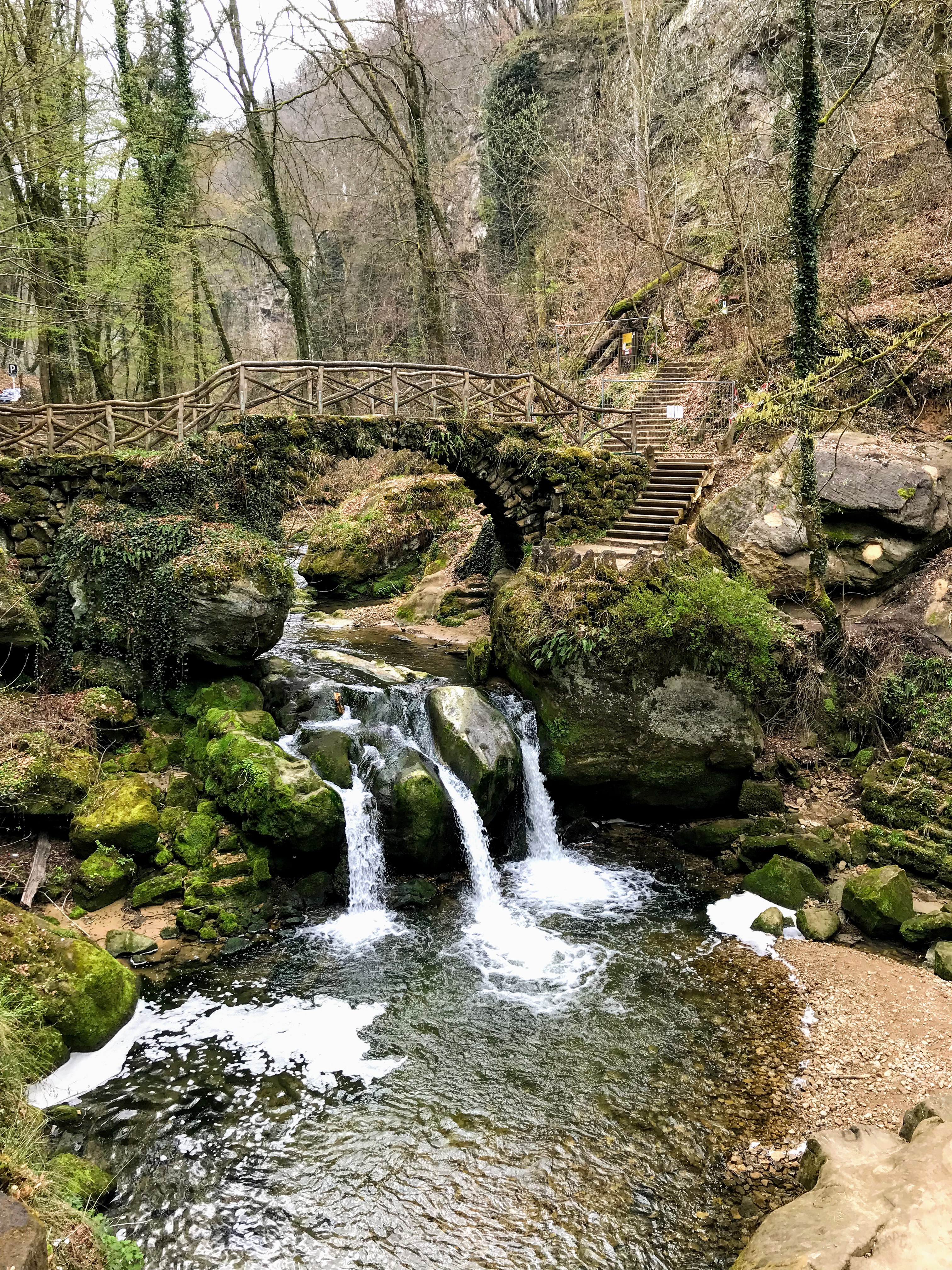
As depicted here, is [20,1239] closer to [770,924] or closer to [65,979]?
[65,979]

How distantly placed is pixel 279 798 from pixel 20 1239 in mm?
6128

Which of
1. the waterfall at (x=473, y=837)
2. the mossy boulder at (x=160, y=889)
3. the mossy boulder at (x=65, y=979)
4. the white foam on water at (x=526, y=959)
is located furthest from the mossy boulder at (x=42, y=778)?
the white foam on water at (x=526, y=959)

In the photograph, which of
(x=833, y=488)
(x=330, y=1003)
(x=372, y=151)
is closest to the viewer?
(x=330, y=1003)

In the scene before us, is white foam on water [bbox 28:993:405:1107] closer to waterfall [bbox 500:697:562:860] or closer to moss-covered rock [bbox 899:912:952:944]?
waterfall [bbox 500:697:562:860]

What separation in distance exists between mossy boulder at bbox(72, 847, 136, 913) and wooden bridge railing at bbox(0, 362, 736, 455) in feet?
20.9

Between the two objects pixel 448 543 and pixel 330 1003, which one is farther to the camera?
pixel 448 543

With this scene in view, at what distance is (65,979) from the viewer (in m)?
6.43

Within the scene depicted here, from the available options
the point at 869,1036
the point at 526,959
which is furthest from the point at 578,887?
the point at 869,1036

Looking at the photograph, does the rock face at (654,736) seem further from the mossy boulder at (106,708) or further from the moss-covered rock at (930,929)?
the mossy boulder at (106,708)

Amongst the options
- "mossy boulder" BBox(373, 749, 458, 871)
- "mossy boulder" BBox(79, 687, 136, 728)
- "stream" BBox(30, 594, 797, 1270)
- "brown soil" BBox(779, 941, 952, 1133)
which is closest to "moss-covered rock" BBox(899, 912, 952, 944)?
"brown soil" BBox(779, 941, 952, 1133)

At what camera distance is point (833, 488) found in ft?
40.2

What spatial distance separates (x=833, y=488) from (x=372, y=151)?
18.5 metres

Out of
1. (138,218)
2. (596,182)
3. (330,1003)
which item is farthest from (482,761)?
(596,182)

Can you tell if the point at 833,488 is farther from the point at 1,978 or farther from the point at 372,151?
the point at 372,151
